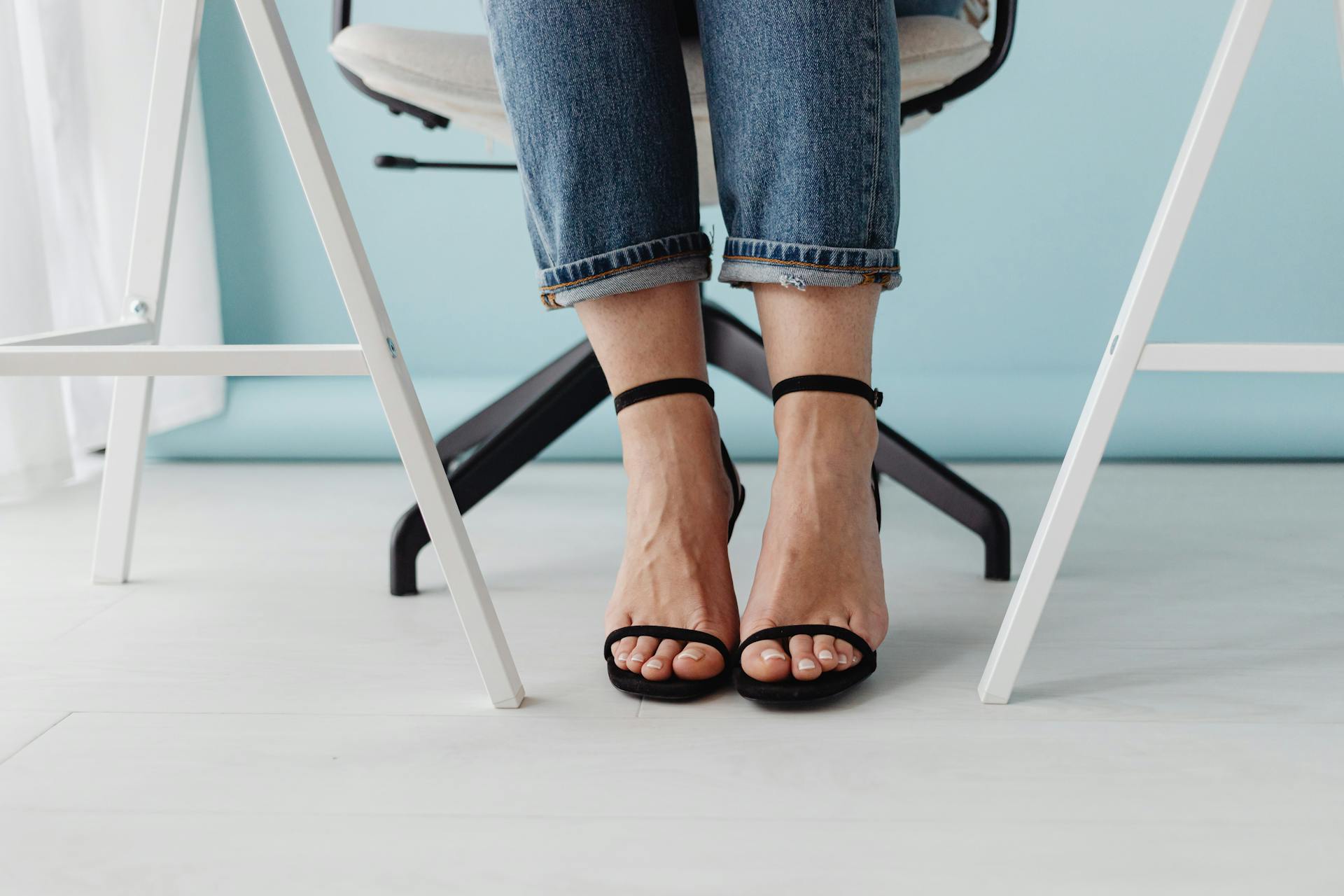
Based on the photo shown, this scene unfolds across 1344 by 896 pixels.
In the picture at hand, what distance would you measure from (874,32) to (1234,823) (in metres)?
0.48

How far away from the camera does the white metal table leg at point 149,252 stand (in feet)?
2.60

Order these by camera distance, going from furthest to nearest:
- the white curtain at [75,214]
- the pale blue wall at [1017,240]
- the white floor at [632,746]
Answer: the pale blue wall at [1017,240] → the white curtain at [75,214] → the white floor at [632,746]

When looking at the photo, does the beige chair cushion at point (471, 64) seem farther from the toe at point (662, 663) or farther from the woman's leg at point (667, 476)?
the toe at point (662, 663)

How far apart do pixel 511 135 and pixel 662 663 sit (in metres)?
0.45

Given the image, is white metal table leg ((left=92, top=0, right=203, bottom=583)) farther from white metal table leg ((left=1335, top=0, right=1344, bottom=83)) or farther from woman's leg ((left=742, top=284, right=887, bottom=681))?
white metal table leg ((left=1335, top=0, right=1344, bottom=83))

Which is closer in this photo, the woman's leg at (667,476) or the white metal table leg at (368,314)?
the white metal table leg at (368,314)

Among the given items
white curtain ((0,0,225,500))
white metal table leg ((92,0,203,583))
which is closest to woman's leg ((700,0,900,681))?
white metal table leg ((92,0,203,583))

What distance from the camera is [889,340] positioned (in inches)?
64.4

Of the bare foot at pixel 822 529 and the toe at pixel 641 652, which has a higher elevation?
the bare foot at pixel 822 529

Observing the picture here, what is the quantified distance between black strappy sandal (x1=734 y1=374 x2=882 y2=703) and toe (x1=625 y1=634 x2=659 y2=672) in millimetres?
54

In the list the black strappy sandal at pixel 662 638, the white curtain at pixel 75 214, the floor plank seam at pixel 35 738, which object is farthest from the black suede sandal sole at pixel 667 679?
the white curtain at pixel 75 214

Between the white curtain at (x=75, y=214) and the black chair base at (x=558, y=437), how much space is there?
543 millimetres

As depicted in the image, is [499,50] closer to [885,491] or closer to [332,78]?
[885,491]

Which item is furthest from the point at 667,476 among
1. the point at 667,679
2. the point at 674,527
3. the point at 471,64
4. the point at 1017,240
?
the point at 1017,240
